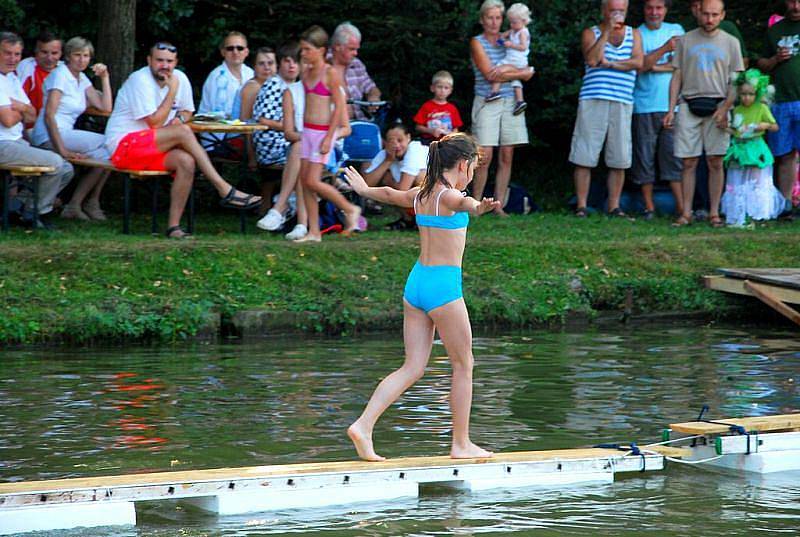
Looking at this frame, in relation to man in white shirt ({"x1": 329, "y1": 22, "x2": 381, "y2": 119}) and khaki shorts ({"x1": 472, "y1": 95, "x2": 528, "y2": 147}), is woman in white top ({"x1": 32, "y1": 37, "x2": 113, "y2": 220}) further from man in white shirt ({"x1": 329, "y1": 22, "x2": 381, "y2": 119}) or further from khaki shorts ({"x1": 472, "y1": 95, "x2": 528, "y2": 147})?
khaki shorts ({"x1": 472, "y1": 95, "x2": 528, "y2": 147})

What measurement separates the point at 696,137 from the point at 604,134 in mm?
1174

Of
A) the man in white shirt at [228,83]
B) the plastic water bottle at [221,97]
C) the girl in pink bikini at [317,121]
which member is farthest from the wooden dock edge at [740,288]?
the plastic water bottle at [221,97]

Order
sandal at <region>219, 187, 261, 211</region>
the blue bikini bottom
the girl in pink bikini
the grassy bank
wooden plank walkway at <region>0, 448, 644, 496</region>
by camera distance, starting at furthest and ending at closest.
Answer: sandal at <region>219, 187, 261, 211</region> < the girl in pink bikini < the grassy bank < the blue bikini bottom < wooden plank walkway at <region>0, 448, 644, 496</region>

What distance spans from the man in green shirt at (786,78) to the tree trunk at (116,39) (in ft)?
24.3

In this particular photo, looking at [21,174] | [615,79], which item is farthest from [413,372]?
[615,79]

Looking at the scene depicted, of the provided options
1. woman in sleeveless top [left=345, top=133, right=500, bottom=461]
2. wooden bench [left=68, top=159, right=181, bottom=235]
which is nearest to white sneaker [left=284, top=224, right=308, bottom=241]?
wooden bench [left=68, top=159, right=181, bottom=235]

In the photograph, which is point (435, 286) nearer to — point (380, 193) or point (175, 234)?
point (380, 193)

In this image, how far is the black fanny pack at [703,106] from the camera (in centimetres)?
1573

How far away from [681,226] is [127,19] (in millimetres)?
6755

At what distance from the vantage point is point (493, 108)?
16344 mm

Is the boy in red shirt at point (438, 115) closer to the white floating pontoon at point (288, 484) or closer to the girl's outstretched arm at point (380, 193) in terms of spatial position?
the girl's outstretched arm at point (380, 193)

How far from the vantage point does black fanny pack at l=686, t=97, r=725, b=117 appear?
15.7 meters

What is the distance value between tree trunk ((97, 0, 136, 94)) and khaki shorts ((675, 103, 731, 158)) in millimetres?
6389

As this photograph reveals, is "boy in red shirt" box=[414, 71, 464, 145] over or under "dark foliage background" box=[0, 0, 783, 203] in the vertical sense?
under
